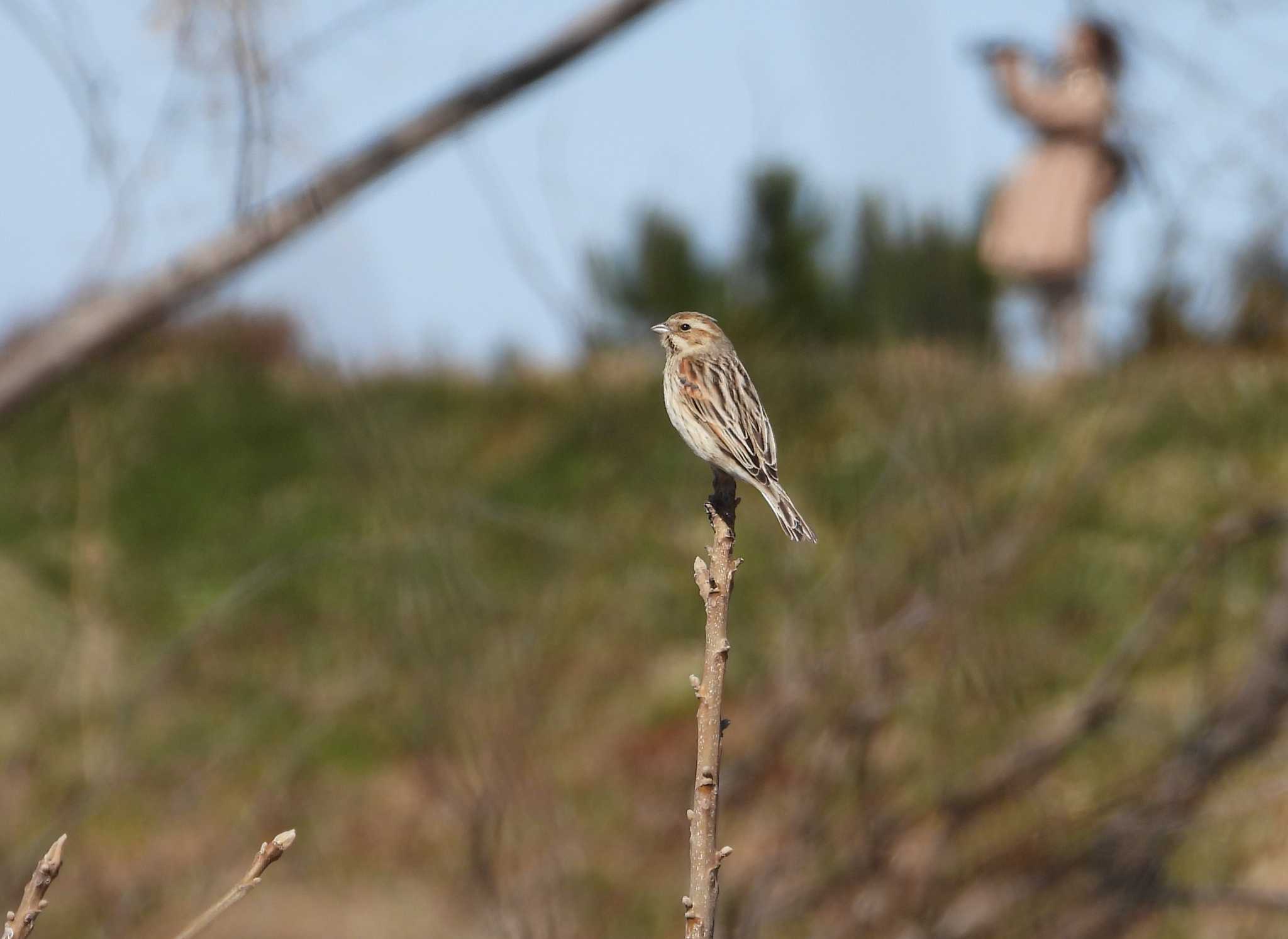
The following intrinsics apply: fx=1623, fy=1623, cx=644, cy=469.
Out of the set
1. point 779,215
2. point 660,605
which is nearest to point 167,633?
point 660,605

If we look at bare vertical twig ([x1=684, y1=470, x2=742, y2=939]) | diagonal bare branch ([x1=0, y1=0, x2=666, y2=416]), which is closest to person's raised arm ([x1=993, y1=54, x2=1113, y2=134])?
diagonal bare branch ([x1=0, y1=0, x2=666, y2=416])

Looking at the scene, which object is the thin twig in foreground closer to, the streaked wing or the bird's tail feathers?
the bird's tail feathers

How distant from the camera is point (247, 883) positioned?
4.39ft

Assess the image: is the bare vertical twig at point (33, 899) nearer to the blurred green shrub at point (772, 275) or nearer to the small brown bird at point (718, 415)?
the small brown bird at point (718, 415)

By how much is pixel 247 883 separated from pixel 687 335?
38.2 inches

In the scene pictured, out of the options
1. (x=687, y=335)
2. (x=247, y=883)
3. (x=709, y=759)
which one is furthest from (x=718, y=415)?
(x=247, y=883)

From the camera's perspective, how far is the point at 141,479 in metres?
10.1

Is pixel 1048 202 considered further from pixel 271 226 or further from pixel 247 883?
pixel 247 883

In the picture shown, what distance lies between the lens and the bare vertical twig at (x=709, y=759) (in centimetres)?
142

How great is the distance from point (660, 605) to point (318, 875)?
6.68ft

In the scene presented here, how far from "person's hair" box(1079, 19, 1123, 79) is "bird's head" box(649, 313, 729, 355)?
2761 mm

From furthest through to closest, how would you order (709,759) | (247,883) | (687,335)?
(687,335) → (709,759) → (247,883)

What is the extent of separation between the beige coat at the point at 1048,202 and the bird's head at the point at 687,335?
8.25 meters

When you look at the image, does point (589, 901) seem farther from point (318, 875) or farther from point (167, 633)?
point (167, 633)
